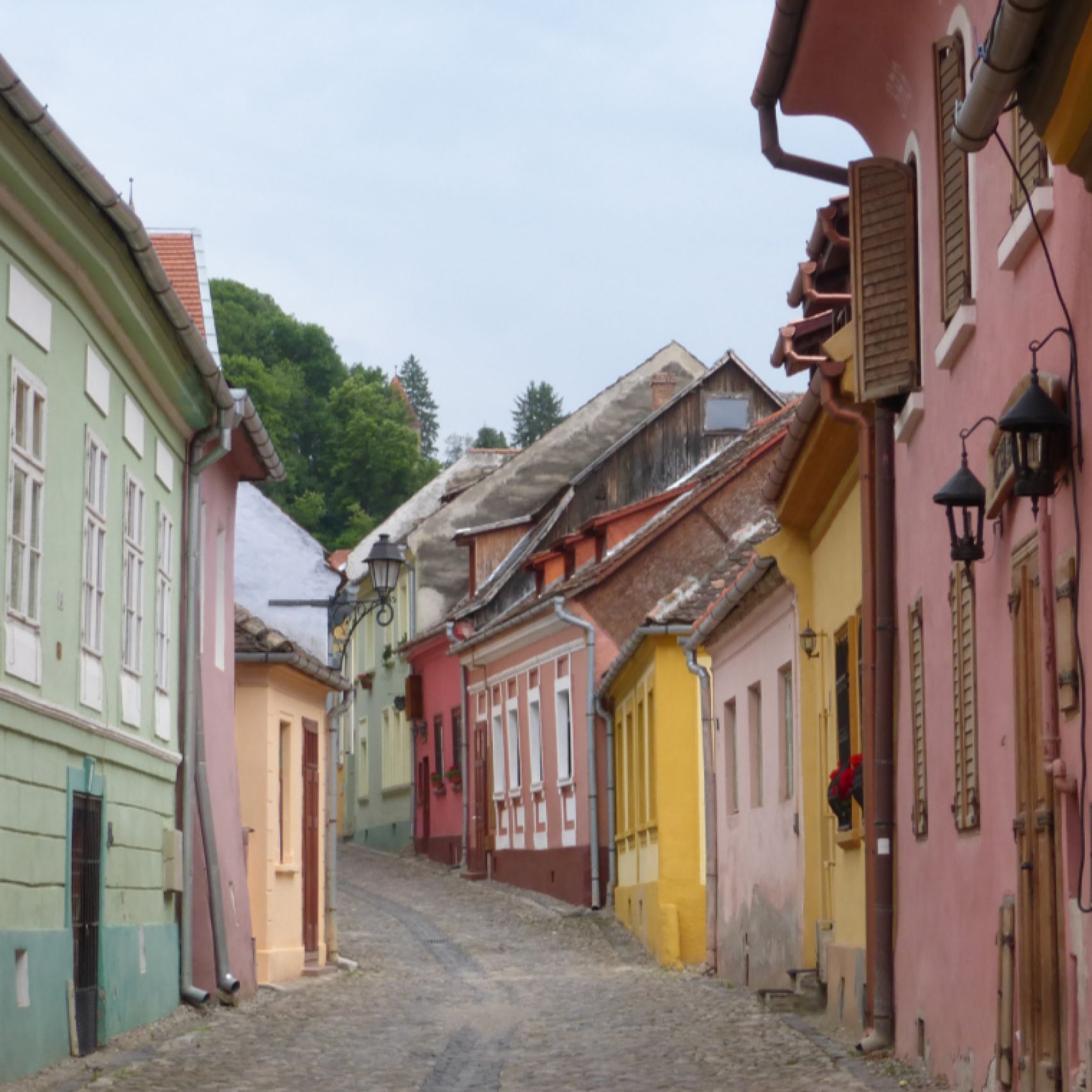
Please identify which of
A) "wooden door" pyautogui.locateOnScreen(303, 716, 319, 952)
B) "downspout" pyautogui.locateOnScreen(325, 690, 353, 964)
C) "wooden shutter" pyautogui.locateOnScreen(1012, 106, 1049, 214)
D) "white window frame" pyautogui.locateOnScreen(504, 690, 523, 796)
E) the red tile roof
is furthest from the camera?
"white window frame" pyautogui.locateOnScreen(504, 690, 523, 796)

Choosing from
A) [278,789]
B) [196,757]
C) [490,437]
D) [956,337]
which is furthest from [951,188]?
[490,437]

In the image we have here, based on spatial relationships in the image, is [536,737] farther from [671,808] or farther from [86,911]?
[86,911]

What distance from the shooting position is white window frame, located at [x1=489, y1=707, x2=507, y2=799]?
37.5m

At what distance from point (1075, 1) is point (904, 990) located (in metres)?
7.38

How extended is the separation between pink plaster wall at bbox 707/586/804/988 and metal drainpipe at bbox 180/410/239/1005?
4.69 m

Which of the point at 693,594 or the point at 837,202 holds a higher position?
the point at 837,202

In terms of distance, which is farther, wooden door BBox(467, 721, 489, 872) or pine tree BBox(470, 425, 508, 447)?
pine tree BBox(470, 425, 508, 447)

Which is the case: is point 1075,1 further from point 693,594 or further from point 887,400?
point 693,594

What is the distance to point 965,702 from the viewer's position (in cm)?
1017

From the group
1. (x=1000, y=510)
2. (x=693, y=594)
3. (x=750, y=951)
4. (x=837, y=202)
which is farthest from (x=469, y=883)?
(x=1000, y=510)

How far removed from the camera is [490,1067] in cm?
1266

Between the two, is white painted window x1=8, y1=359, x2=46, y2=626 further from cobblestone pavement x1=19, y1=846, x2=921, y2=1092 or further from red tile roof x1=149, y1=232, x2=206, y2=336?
red tile roof x1=149, y1=232, x2=206, y2=336

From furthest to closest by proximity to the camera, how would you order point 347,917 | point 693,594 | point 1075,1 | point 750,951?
point 347,917 → point 693,594 → point 750,951 → point 1075,1

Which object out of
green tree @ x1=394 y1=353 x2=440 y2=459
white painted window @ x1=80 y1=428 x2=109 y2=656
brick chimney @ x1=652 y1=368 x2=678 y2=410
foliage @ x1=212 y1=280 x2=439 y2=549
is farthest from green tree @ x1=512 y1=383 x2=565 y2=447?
white painted window @ x1=80 y1=428 x2=109 y2=656
